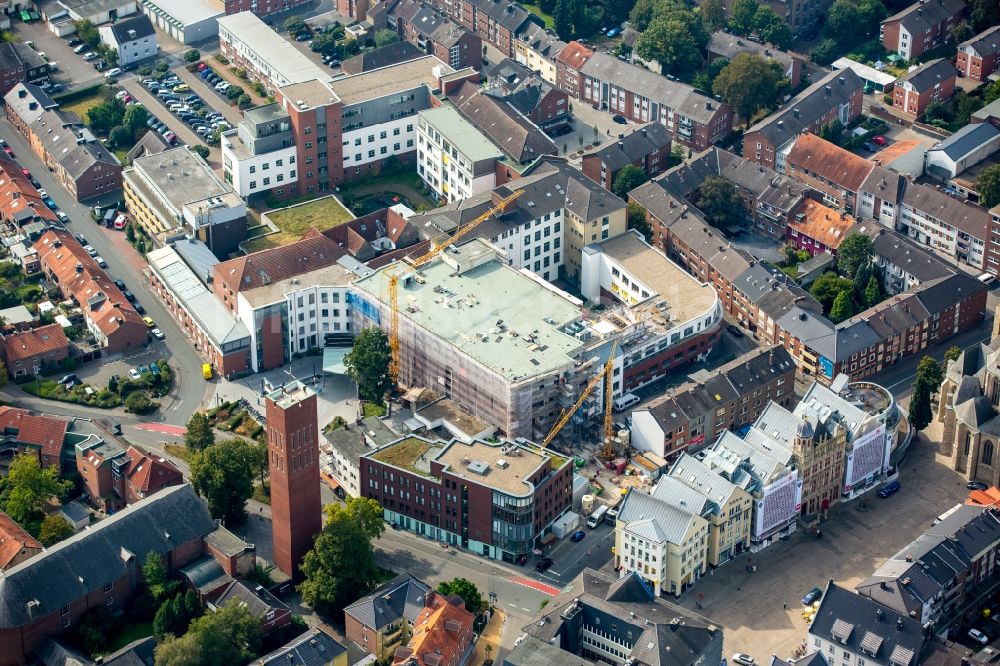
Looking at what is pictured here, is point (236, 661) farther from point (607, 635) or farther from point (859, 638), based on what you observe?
point (859, 638)

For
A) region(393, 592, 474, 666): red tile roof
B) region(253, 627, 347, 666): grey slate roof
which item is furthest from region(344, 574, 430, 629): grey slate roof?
region(253, 627, 347, 666): grey slate roof

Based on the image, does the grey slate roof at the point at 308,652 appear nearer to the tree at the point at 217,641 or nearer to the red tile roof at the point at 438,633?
the tree at the point at 217,641

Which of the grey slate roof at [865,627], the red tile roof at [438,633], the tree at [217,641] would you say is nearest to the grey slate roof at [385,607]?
the red tile roof at [438,633]

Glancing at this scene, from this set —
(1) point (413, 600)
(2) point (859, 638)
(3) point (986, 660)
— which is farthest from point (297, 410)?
(3) point (986, 660)

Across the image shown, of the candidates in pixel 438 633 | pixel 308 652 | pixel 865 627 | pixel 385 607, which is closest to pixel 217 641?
pixel 308 652

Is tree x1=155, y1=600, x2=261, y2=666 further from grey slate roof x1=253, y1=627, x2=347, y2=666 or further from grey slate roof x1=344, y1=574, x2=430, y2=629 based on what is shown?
grey slate roof x1=344, y1=574, x2=430, y2=629

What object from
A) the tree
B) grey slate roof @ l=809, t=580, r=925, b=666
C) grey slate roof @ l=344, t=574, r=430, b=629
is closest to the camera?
the tree
